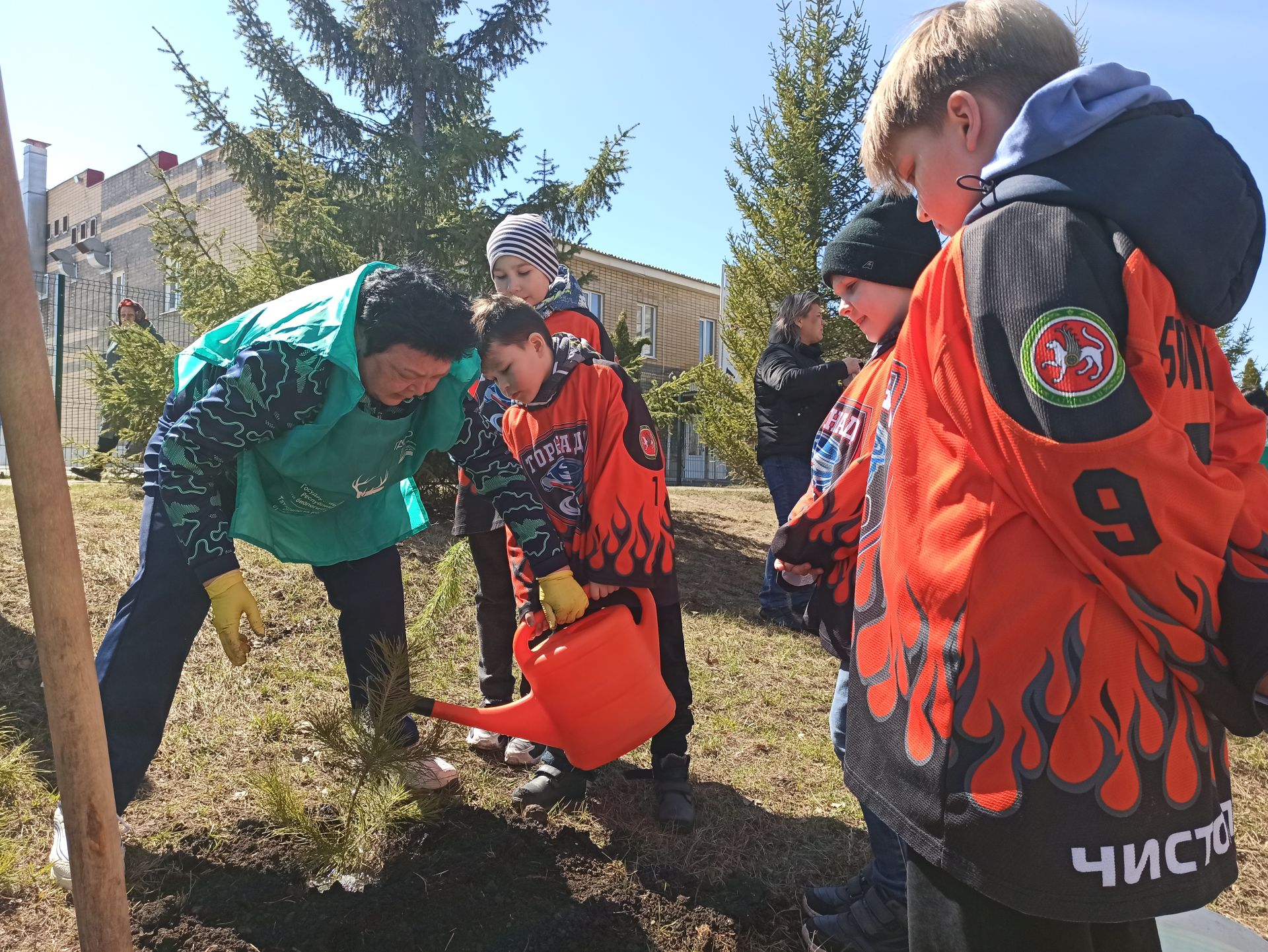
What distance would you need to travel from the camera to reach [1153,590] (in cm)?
84

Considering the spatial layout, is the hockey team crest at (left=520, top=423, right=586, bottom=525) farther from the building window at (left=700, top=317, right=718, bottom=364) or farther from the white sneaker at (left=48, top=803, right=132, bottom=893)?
the building window at (left=700, top=317, right=718, bottom=364)

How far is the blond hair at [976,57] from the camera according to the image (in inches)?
39.7

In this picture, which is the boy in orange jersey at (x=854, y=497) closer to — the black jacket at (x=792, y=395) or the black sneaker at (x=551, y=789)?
the black sneaker at (x=551, y=789)

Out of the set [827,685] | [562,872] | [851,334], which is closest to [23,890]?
[562,872]

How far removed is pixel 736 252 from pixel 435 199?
5.91 m

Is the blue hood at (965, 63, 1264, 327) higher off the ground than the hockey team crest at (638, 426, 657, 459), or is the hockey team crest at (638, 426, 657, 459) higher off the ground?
the blue hood at (965, 63, 1264, 327)

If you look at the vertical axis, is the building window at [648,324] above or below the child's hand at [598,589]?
above

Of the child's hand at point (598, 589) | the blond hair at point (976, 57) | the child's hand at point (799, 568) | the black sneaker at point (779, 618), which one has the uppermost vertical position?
the blond hair at point (976, 57)

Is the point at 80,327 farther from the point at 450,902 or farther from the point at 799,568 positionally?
the point at 799,568

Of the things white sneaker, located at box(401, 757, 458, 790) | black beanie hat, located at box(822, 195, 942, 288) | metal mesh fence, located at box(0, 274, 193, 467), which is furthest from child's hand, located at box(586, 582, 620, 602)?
metal mesh fence, located at box(0, 274, 193, 467)

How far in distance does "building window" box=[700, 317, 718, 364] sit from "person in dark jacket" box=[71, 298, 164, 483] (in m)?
17.5

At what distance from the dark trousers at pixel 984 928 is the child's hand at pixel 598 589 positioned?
154cm

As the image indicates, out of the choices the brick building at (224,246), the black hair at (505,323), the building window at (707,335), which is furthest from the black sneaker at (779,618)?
the building window at (707,335)

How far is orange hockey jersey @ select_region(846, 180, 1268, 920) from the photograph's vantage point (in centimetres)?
84
